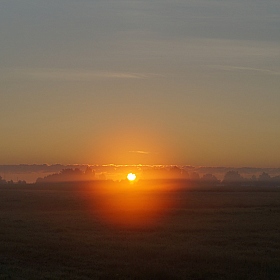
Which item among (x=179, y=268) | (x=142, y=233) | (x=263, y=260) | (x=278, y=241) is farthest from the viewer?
(x=142, y=233)

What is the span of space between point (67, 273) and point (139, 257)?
534 cm

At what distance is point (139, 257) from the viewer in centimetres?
2777

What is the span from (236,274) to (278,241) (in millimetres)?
9943

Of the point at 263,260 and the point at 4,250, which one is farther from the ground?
the point at 4,250

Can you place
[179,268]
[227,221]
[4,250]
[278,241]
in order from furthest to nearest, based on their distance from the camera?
[227,221]
[278,241]
[4,250]
[179,268]

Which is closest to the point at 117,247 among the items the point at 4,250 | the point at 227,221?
the point at 4,250

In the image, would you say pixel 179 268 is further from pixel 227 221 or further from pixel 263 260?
pixel 227 221

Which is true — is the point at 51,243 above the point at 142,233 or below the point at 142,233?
below

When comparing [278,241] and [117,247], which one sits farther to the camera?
[278,241]

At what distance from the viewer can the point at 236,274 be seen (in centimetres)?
2452

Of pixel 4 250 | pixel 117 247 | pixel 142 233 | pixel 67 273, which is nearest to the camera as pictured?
pixel 67 273

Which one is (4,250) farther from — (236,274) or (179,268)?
(236,274)

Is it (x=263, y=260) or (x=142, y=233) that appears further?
(x=142, y=233)

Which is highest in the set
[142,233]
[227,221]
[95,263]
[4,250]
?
[227,221]
